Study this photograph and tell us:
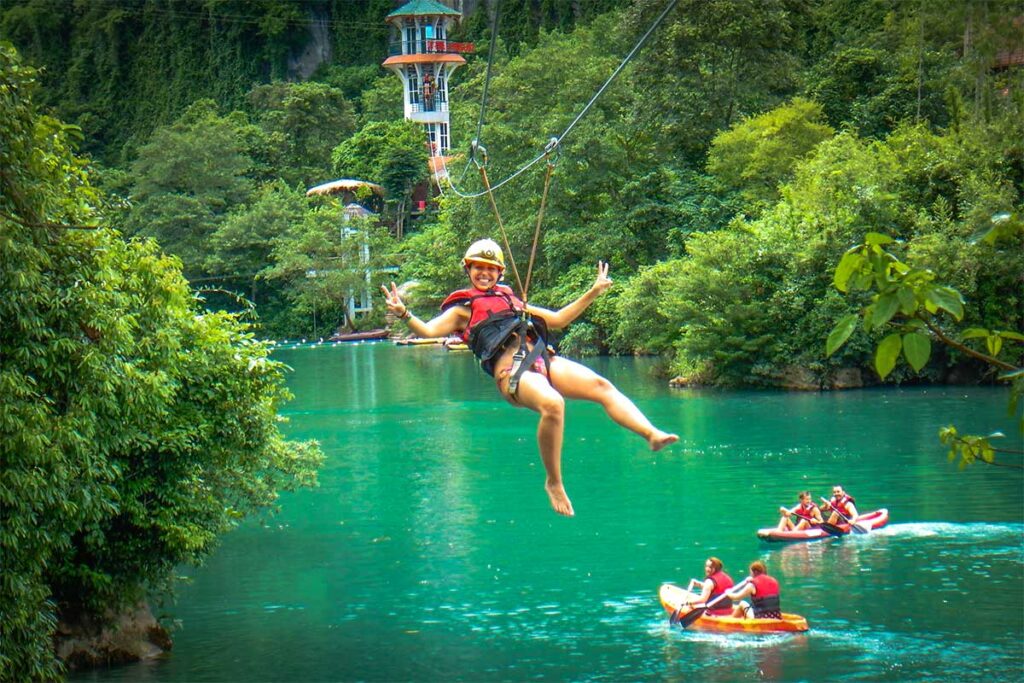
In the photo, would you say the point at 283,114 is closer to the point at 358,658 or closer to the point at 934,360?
the point at 934,360

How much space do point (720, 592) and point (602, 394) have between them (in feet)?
37.7

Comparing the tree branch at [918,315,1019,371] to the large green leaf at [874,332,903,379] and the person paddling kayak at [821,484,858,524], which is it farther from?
the person paddling kayak at [821,484,858,524]

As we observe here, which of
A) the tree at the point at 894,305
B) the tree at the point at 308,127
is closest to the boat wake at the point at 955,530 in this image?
the tree at the point at 894,305

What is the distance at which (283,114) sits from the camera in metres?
76.1

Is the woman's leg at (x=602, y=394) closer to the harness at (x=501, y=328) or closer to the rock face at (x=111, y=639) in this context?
the harness at (x=501, y=328)

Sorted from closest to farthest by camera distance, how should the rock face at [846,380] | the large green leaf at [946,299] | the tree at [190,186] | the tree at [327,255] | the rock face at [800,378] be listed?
the large green leaf at [946,299], the rock face at [800,378], the rock face at [846,380], the tree at [327,255], the tree at [190,186]

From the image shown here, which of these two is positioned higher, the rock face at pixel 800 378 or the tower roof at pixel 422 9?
the tower roof at pixel 422 9

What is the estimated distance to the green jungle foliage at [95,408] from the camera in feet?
36.0

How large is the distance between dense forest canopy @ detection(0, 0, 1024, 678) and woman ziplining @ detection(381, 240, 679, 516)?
1.33 m

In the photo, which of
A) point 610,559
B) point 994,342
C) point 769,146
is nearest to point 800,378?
point 769,146

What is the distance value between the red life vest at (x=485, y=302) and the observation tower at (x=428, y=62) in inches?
2601

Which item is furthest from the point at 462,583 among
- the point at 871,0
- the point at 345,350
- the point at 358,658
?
the point at 345,350

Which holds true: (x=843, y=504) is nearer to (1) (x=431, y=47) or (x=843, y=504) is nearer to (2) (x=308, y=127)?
(2) (x=308, y=127)

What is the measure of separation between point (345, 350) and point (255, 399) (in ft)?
147
